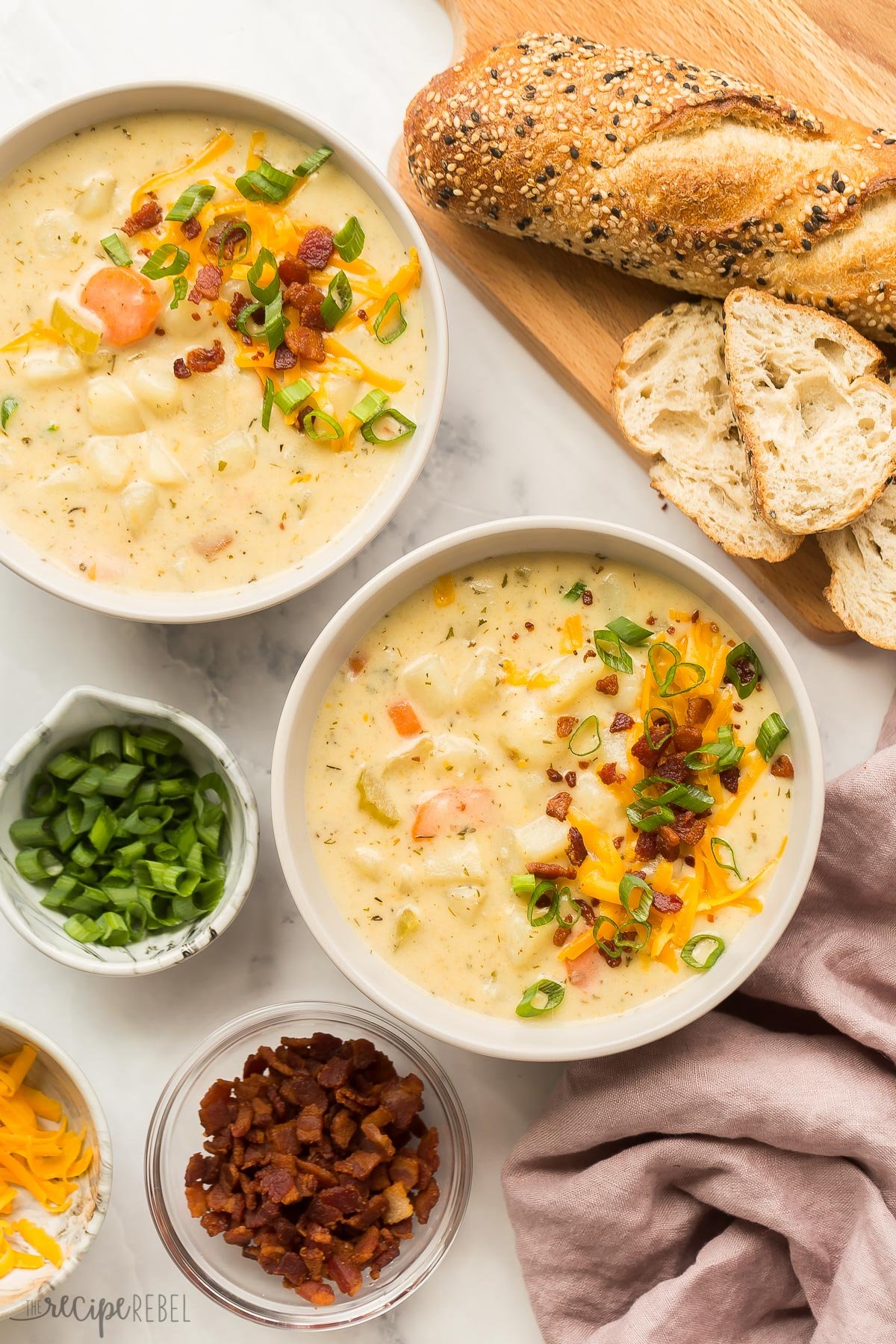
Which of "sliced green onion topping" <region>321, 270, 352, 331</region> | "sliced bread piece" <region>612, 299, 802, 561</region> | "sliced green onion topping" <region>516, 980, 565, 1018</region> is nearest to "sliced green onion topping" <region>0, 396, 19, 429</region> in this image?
"sliced green onion topping" <region>321, 270, 352, 331</region>

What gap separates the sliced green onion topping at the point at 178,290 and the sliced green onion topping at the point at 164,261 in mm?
19

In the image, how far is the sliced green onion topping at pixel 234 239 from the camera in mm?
2688

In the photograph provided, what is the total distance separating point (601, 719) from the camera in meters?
2.62

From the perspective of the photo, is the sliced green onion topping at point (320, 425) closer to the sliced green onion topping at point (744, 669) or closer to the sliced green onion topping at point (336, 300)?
the sliced green onion topping at point (336, 300)

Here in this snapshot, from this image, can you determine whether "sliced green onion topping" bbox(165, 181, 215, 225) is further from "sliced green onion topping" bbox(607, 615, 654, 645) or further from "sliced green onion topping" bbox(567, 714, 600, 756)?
"sliced green onion topping" bbox(567, 714, 600, 756)

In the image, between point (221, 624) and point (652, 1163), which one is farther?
point (221, 624)

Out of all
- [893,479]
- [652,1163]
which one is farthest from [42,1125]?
[893,479]

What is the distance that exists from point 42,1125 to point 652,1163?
60.9 inches

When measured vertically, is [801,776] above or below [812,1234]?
above

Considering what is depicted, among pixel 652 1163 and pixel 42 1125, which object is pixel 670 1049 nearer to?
pixel 652 1163

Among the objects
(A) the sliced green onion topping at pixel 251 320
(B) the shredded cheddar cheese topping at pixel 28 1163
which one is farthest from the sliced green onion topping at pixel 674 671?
(B) the shredded cheddar cheese topping at pixel 28 1163

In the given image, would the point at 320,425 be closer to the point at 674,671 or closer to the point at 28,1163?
the point at 674,671

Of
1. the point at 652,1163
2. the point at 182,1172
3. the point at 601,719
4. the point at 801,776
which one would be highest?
the point at 601,719

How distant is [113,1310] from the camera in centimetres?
308
